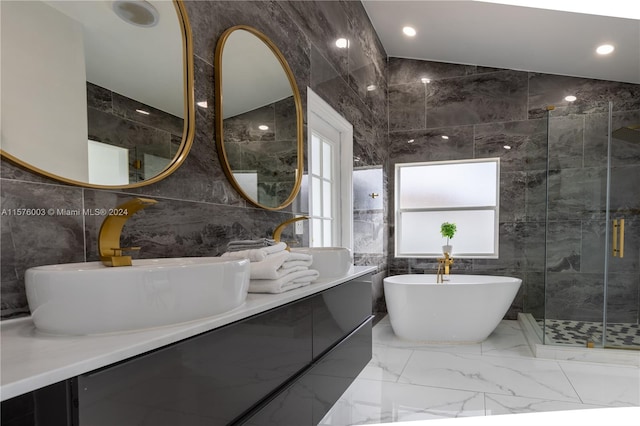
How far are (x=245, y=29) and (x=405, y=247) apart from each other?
11.6ft

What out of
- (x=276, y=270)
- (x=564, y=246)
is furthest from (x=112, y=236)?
A: (x=564, y=246)

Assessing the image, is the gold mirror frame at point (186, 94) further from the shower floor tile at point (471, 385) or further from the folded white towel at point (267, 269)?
the shower floor tile at point (471, 385)

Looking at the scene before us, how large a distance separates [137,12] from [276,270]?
0.94 meters

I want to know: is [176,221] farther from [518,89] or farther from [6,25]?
[518,89]

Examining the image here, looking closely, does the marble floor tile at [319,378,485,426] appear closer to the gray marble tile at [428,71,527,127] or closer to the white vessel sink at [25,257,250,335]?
the white vessel sink at [25,257,250,335]

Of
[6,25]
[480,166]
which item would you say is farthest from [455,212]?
[6,25]

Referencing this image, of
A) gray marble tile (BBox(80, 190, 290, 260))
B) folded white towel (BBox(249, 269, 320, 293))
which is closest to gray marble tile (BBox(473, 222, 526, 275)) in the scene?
gray marble tile (BBox(80, 190, 290, 260))

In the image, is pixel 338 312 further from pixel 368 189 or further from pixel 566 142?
pixel 566 142

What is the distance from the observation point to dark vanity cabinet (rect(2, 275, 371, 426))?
64cm

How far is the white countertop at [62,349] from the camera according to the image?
56 cm

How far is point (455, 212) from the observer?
469 cm

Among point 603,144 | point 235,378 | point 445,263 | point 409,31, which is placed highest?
point 409,31

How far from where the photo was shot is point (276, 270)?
130 cm

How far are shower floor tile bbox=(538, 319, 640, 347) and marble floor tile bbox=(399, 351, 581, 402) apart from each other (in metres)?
0.30
